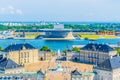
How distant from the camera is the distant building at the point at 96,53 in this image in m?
41.0

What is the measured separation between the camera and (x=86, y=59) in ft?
143

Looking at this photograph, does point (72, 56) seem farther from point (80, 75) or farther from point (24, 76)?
point (24, 76)

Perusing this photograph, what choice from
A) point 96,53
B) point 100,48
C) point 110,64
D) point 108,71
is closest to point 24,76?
point 108,71

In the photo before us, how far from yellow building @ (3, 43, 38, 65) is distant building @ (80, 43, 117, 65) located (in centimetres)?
639

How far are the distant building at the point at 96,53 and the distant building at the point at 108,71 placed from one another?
7.36 metres

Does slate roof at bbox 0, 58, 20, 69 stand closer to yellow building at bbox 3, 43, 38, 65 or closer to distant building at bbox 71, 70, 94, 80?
distant building at bbox 71, 70, 94, 80

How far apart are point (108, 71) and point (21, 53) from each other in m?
14.5

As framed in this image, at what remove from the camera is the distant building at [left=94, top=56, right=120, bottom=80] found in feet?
104

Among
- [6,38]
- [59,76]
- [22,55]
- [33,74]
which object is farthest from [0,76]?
[6,38]

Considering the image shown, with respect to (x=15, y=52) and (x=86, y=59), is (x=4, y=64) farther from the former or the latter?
(x=86, y=59)

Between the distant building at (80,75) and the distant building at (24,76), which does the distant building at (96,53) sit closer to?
the distant building at (80,75)

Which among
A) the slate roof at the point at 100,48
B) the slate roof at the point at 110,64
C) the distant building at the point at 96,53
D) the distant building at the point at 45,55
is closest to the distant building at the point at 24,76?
the slate roof at the point at 110,64

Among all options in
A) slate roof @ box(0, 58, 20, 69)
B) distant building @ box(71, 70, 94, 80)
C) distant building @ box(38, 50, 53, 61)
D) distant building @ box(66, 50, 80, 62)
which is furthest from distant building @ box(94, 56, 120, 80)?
distant building @ box(38, 50, 53, 61)

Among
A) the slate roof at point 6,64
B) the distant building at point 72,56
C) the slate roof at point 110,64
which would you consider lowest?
the distant building at point 72,56
